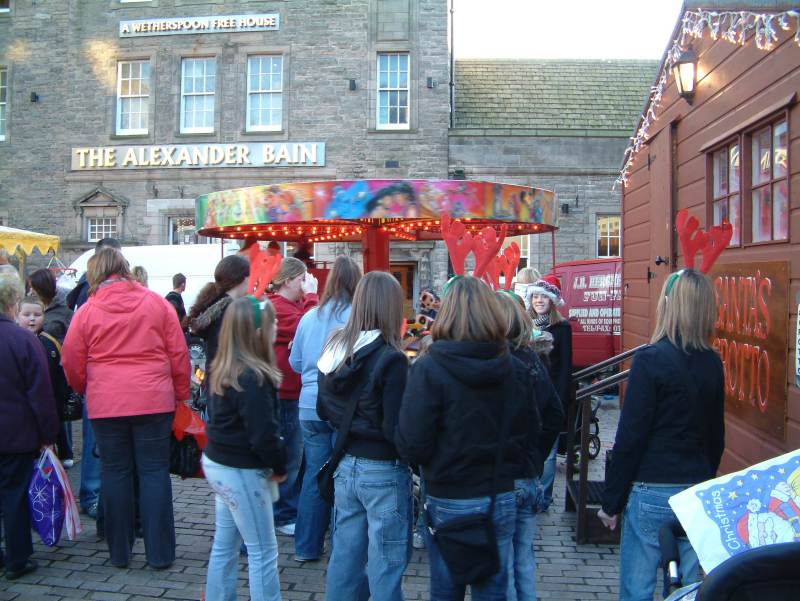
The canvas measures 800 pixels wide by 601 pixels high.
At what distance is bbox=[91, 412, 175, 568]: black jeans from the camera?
4.20m

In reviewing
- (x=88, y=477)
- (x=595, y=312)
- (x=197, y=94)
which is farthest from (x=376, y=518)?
(x=197, y=94)

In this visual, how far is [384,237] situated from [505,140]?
35.6 feet

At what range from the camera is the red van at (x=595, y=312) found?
11.7m

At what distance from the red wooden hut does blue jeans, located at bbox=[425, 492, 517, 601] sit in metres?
2.17

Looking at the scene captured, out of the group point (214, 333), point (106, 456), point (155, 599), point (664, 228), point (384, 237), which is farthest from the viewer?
point (384, 237)

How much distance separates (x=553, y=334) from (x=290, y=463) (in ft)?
7.01

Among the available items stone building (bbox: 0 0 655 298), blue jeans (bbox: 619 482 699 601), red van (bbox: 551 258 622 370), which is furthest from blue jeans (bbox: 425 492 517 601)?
stone building (bbox: 0 0 655 298)

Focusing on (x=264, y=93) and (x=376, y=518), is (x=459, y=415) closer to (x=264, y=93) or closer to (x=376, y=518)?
(x=376, y=518)

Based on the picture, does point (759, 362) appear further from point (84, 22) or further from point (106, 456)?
point (84, 22)

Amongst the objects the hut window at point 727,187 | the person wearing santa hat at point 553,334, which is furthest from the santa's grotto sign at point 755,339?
the person wearing santa hat at point 553,334

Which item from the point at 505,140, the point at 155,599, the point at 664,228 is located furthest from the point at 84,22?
the point at 155,599

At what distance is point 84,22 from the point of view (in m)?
18.6

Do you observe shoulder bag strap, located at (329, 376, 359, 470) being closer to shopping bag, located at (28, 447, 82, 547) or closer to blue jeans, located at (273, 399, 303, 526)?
blue jeans, located at (273, 399, 303, 526)

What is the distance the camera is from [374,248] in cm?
742
